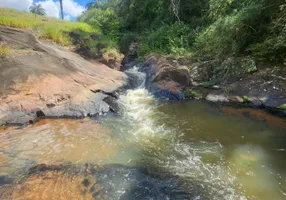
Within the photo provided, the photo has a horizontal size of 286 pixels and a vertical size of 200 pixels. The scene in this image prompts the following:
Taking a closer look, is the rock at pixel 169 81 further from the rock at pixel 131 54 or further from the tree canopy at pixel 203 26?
the rock at pixel 131 54

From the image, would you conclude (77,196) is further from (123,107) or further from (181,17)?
(181,17)

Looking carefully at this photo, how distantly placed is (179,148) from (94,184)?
1.71 meters

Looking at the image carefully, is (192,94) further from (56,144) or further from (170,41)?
(170,41)

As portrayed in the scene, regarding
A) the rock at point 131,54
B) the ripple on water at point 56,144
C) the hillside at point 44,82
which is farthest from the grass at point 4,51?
the rock at point 131,54

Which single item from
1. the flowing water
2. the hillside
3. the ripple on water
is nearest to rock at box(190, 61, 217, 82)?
the flowing water

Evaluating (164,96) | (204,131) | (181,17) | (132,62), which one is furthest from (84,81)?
(181,17)

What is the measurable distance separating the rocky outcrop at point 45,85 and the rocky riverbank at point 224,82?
1715 mm

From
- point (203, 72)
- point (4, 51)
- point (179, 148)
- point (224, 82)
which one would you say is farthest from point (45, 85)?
point (224, 82)

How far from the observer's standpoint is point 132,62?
1171cm

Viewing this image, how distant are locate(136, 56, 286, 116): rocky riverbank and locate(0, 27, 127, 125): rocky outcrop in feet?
5.63

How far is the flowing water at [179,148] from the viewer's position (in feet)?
9.95

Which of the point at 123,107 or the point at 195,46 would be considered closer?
the point at 123,107

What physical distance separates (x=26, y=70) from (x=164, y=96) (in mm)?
4208

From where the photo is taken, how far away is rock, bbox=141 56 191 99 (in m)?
7.25
